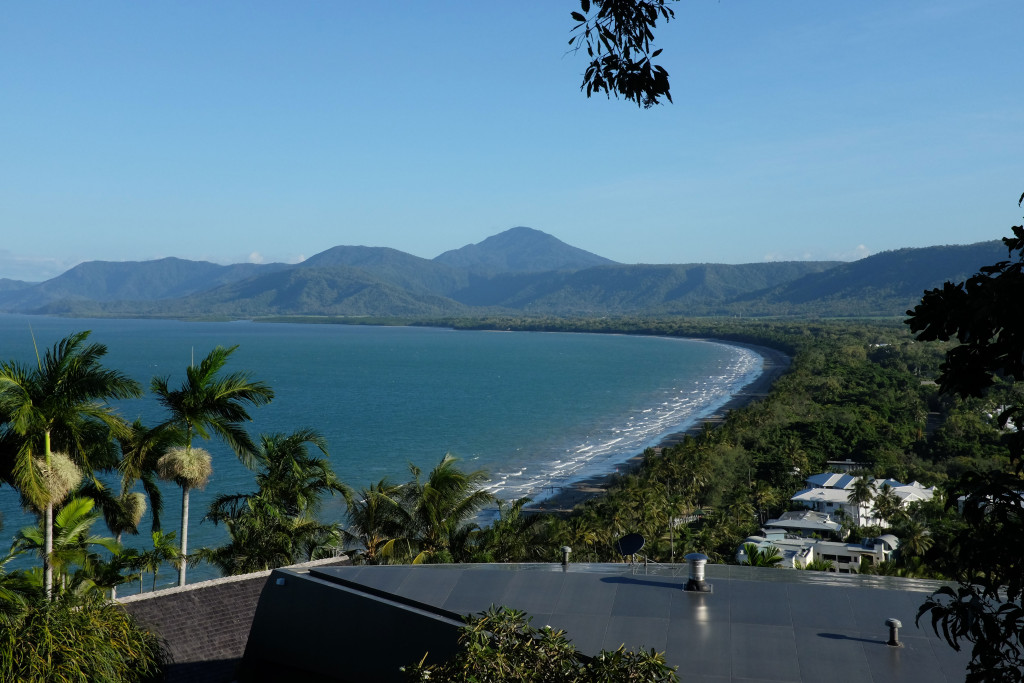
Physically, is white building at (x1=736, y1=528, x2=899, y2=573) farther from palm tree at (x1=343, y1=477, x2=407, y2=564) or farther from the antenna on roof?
the antenna on roof

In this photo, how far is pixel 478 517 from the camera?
39.9 m

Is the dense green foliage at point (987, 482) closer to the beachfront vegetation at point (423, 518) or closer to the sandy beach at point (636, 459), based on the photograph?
the beachfront vegetation at point (423, 518)

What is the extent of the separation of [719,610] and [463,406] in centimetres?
7365

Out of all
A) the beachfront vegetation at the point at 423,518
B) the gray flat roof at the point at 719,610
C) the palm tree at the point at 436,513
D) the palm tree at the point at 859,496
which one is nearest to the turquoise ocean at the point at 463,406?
the beachfront vegetation at the point at 423,518

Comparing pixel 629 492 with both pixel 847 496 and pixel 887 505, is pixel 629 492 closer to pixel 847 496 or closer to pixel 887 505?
pixel 847 496

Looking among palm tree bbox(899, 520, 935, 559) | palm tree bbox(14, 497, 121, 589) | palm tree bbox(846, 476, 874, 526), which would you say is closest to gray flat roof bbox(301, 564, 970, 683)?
palm tree bbox(14, 497, 121, 589)

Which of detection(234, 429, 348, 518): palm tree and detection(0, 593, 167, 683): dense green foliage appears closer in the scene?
detection(0, 593, 167, 683): dense green foliage

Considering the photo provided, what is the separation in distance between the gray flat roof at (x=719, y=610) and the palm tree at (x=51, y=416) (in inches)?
167

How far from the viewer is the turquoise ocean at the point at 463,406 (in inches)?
1945

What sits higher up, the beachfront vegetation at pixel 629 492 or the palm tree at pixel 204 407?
the palm tree at pixel 204 407

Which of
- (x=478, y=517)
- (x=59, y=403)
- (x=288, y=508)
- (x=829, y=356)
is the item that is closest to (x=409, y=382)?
(x=829, y=356)

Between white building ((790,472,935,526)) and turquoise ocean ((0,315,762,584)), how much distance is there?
12489mm

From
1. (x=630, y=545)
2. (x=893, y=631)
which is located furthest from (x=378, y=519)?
(x=893, y=631)

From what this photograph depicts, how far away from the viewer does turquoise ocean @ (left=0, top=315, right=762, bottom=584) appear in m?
49.4
